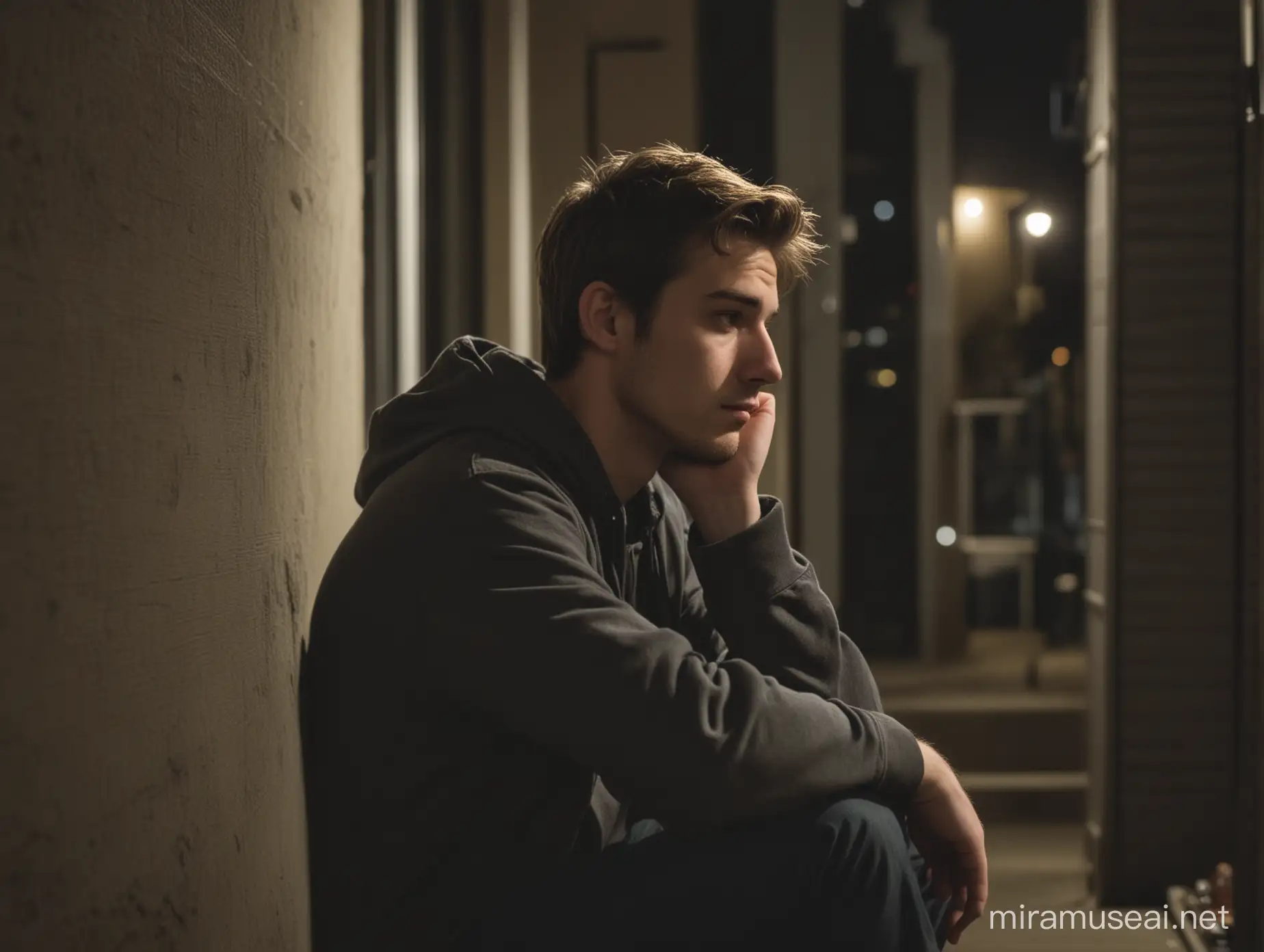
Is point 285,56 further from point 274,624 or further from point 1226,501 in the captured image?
point 1226,501

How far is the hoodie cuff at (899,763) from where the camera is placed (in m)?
1.18

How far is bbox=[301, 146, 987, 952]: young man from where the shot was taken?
104 centimetres

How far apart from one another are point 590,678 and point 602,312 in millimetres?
507

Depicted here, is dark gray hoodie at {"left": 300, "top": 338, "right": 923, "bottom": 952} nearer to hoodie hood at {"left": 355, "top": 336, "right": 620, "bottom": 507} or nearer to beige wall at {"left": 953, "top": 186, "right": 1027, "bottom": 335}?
hoodie hood at {"left": 355, "top": 336, "right": 620, "bottom": 507}

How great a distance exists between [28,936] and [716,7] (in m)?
4.20

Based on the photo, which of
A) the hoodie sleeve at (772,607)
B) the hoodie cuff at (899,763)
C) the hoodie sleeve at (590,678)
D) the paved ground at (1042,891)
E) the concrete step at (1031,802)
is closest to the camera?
the hoodie sleeve at (590,678)

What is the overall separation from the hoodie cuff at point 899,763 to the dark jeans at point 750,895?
49 mm

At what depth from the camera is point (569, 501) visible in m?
1.20

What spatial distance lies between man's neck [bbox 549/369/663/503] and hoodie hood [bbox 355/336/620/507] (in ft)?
0.34

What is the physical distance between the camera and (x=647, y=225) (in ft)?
4.52

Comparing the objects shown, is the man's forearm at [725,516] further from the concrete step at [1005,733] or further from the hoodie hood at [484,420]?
the concrete step at [1005,733]

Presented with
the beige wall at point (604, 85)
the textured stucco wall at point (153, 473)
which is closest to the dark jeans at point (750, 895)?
the textured stucco wall at point (153, 473)

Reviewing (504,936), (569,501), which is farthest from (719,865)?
(569,501)

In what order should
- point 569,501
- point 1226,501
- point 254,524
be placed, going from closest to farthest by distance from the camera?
1. point 254,524
2. point 569,501
3. point 1226,501
